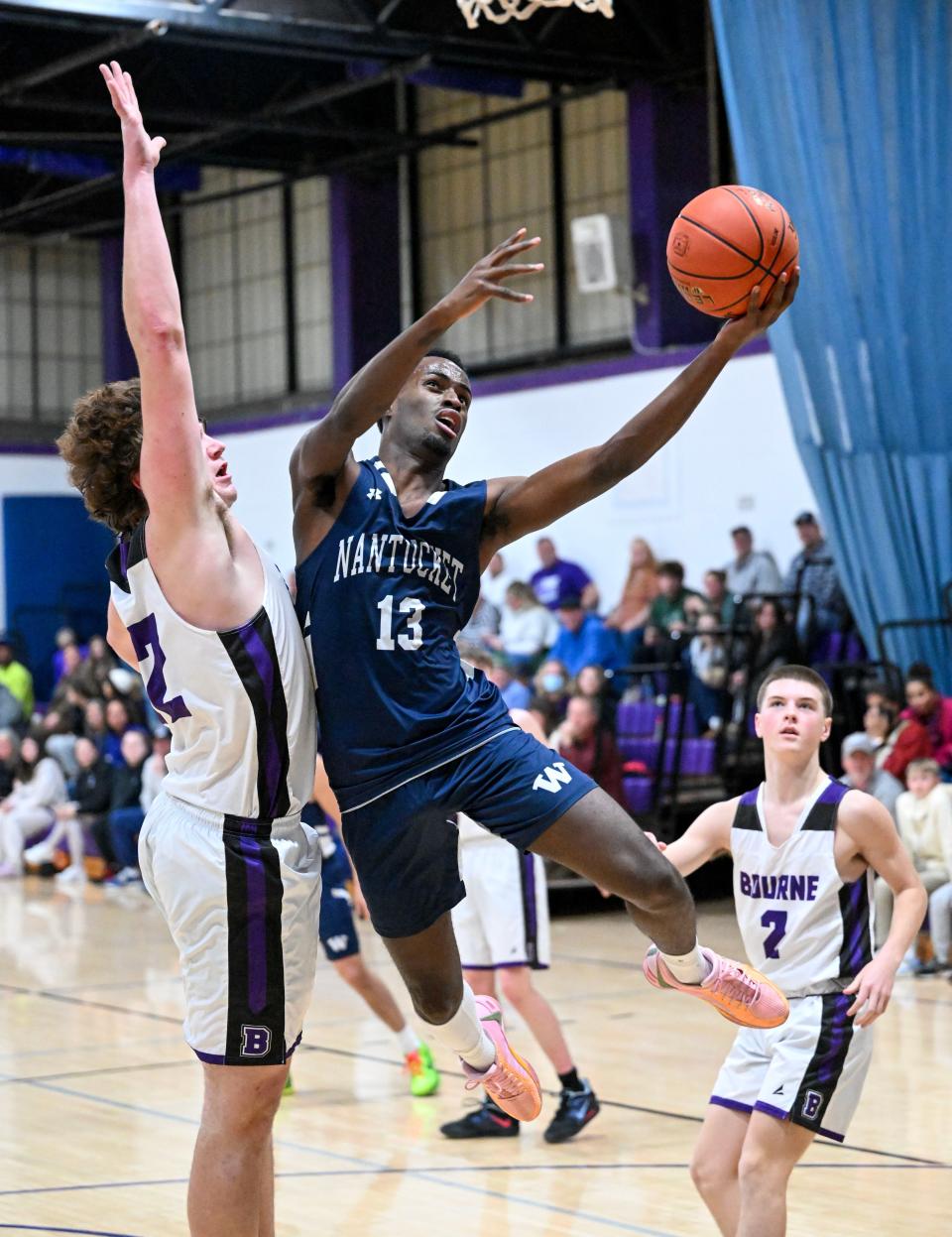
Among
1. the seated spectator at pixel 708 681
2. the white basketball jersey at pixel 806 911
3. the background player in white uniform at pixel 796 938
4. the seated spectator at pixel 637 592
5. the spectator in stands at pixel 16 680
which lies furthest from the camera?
the spectator in stands at pixel 16 680

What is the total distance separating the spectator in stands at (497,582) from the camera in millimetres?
15469

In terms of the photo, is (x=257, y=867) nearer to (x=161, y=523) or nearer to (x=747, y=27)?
(x=161, y=523)

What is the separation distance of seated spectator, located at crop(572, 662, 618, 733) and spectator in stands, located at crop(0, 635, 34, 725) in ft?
24.3

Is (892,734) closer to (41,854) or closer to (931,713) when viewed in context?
(931,713)

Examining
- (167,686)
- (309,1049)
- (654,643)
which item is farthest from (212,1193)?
(654,643)

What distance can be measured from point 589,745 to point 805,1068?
24.4 ft

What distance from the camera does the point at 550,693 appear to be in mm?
12594

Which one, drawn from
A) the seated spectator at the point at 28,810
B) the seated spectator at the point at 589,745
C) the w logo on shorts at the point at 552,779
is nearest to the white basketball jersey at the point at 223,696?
the w logo on shorts at the point at 552,779

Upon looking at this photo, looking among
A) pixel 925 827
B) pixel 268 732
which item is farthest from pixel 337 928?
pixel 925 827

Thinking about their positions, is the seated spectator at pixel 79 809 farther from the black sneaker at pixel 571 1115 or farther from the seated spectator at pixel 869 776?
the black sneaker at pixel 571 1115

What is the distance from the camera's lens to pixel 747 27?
32.4ft

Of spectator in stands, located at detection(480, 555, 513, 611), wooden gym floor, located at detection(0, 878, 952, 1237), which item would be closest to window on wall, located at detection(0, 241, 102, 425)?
spectator in stands, located at detection(480, 555, 513, 611)

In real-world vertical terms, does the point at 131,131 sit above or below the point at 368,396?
above

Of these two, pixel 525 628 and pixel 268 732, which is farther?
pixel 525 628
